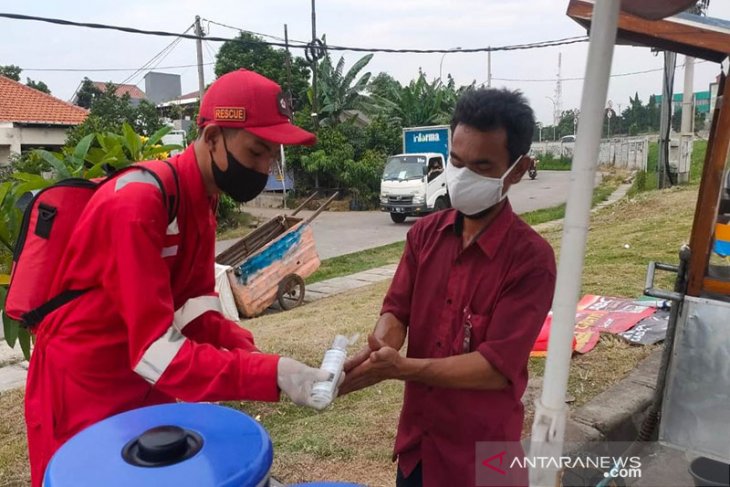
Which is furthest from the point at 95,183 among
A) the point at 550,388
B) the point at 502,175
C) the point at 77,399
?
the point at 550,388

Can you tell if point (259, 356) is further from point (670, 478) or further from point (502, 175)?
point (670, 478)

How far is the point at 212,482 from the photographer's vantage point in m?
1.27

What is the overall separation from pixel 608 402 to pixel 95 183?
9.58 ft

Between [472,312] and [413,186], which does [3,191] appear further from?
[413,186]

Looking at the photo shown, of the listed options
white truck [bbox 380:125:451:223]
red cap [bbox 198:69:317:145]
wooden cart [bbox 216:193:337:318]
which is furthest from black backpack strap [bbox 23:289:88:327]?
white truck [bbox 380:125:451:223]

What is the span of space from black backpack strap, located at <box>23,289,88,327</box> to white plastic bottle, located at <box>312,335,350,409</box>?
0.72 m

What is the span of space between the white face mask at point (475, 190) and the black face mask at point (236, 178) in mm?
606

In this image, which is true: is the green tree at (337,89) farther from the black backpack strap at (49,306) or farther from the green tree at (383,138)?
the black backpack strap at (49,306)

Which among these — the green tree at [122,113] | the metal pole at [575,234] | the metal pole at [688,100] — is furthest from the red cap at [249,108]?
the green tree at [122,113]

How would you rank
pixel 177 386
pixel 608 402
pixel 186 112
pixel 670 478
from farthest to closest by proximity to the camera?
pixel 186 112
pixel 608 402
pixel 670 478
pixel 177 386

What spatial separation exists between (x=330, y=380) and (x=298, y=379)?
0.30ft

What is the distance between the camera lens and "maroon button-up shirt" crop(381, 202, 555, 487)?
154 cm

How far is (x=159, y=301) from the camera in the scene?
1.51m

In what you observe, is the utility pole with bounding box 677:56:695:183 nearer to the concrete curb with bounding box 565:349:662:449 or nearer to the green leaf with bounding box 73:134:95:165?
the concrete curb with bounding box 565:349:662:449
